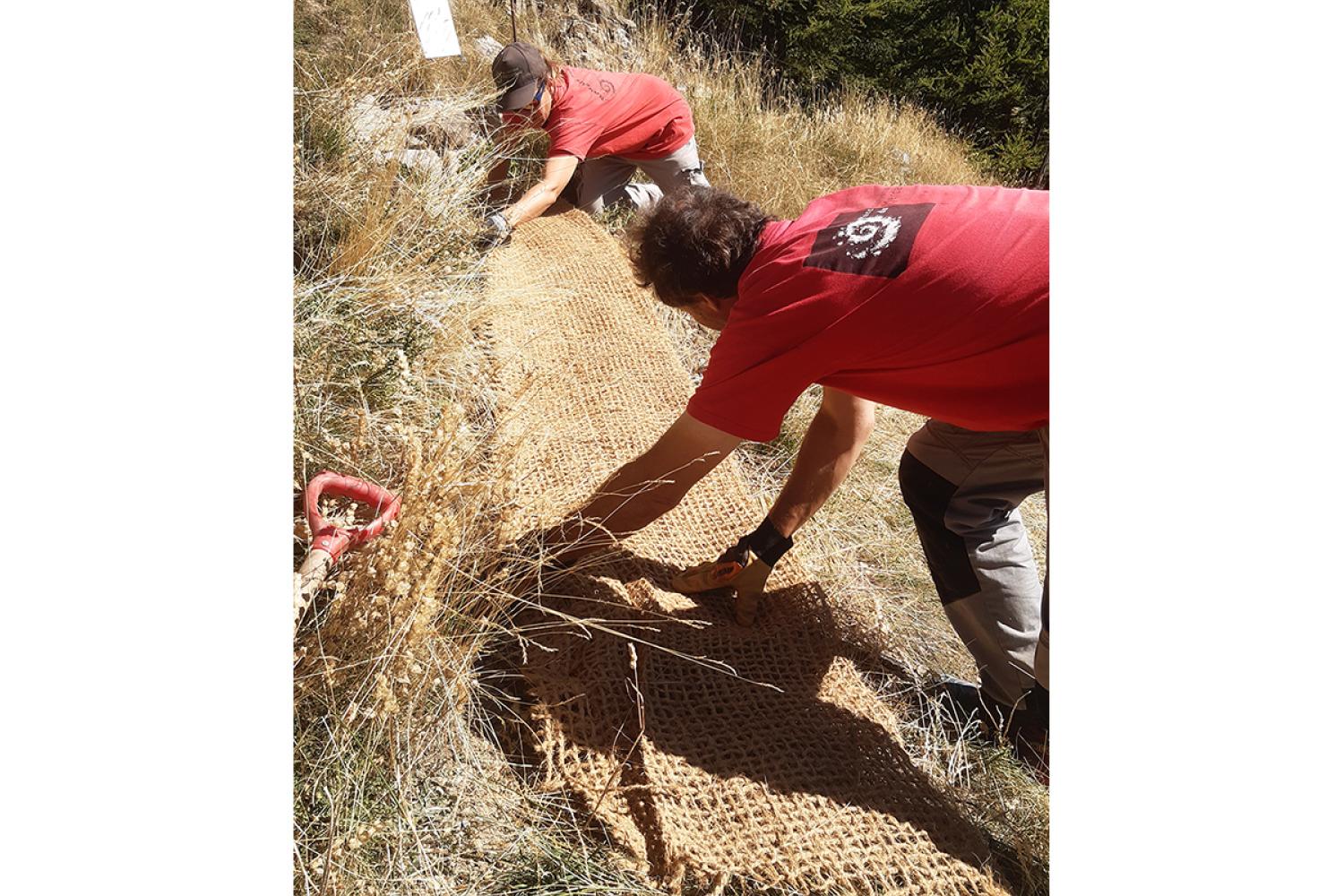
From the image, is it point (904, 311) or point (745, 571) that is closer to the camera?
point (904, 311)

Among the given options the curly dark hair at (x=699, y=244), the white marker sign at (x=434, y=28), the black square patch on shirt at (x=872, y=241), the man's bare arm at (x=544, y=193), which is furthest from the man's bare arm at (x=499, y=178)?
the black square patch on shirt at (x=872, y=241)

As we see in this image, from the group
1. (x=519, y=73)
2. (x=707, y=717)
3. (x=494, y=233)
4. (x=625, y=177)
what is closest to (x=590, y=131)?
(x=519, y=73)

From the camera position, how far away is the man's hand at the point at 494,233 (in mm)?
3201

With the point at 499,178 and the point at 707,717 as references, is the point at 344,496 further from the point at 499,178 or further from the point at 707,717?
the point at 499,178

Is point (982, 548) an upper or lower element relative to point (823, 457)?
lower

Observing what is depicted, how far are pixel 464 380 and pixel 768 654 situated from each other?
1112 millimetres

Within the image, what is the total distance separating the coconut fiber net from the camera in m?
1.57

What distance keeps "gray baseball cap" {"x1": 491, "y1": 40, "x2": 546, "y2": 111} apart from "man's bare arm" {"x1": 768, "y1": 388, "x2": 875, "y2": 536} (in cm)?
211

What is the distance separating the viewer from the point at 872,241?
1.69m

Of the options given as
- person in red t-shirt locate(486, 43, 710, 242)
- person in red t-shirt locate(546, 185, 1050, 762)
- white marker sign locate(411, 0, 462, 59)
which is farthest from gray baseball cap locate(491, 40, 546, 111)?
person in red t-shirt locate(546, 185, 1050, 762)

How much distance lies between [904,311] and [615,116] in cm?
263

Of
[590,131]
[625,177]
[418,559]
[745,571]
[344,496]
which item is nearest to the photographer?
[418,559]

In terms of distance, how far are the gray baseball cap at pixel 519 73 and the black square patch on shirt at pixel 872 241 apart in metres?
2.26

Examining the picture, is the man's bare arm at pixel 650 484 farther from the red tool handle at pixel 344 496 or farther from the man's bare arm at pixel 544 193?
the man's bare arm at pixel 544 193
